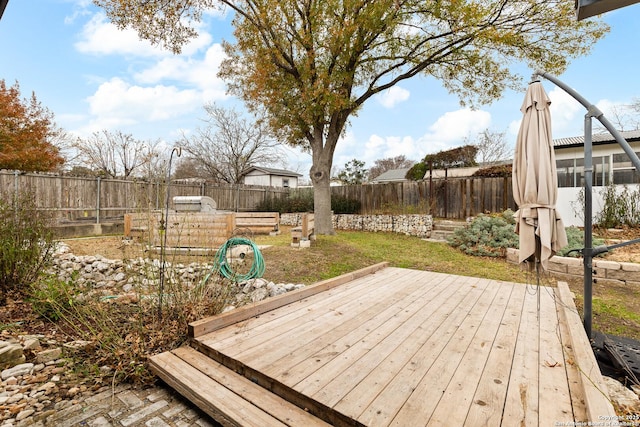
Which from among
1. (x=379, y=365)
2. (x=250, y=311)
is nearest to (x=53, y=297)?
(x=250, y=311)

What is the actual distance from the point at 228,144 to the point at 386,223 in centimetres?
1288

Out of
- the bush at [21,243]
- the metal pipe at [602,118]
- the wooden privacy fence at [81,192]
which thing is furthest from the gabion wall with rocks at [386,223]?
the bush at [21,243]

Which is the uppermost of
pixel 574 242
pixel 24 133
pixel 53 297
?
pixel 24 133

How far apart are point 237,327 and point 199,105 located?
19.6 meters

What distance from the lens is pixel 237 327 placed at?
2.70m

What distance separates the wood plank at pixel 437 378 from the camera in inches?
60.9

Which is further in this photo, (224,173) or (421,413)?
(224,173)

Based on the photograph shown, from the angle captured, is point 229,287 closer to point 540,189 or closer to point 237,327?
point 237,327

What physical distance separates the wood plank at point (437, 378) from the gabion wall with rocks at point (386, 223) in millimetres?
7646

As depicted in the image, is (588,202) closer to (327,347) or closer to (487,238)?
(327,347)

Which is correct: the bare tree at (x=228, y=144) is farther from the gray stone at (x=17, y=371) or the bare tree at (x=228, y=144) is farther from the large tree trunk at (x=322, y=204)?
the gray stone at (x=17, y=371)

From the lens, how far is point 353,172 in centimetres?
2677

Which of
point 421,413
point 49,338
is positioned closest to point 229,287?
point 49,338

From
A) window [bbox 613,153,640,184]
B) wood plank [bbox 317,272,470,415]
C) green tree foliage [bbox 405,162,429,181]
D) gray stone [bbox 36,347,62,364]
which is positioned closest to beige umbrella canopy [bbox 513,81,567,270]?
wood plank [bbox 317,272,470,415]
